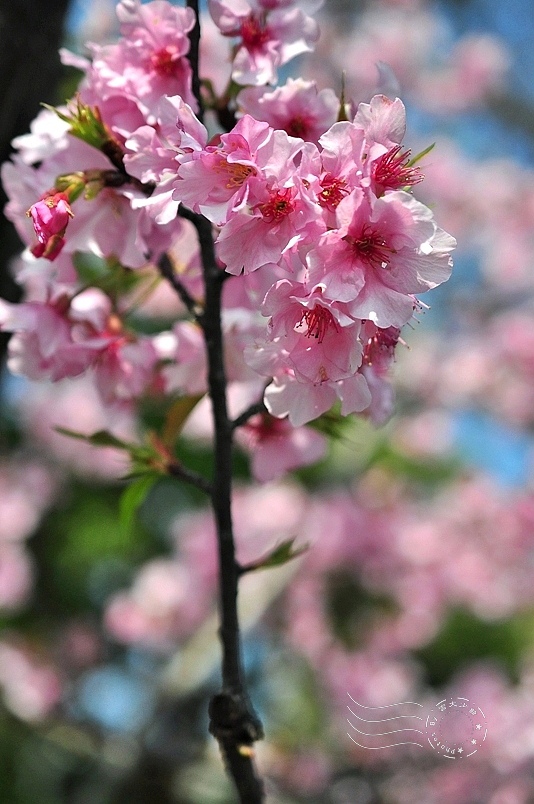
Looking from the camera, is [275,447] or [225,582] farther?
[275,447]

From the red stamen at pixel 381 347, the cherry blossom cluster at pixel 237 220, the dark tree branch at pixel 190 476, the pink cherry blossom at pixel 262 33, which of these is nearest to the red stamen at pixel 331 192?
the cherry blossom cluster at pixel 237 220

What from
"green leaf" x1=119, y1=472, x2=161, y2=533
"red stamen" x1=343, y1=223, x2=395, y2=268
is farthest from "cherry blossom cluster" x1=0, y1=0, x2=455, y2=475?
"green leaf" x1=119, y1=472, x2=161, y2=533

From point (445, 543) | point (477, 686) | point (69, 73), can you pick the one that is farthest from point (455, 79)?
point (69, 73)

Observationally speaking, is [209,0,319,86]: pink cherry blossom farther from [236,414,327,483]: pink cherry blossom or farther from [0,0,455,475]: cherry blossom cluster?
[236,414,327,483]: pink cherry blossom

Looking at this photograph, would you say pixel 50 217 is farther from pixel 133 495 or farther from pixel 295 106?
pixel 133 495

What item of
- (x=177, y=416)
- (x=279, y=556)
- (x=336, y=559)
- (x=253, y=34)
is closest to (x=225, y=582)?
(x=279, y=556)
